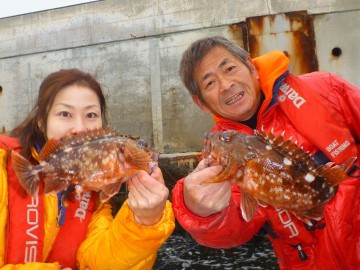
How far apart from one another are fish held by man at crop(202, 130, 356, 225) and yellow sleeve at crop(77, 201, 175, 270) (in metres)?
0.70

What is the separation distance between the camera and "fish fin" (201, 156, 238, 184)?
97.4 inches

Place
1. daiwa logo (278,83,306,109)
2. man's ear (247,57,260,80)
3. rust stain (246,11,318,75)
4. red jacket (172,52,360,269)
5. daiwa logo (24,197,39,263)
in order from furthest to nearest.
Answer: rust stain (246,11,318,75)
man's ear (247,57,260,80)
daiwa logo (278,83,306,109)
red jacket (172,52,360,269)
daiwa logo (24,197,39,263)

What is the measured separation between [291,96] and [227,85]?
0.66 meters

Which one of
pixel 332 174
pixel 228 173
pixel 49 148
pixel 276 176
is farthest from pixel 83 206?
pixel 332 174

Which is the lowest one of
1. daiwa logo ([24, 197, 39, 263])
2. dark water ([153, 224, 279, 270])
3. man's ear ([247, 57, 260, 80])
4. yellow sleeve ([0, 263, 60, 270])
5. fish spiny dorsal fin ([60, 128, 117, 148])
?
dark water ([153, 224, 279, 270])

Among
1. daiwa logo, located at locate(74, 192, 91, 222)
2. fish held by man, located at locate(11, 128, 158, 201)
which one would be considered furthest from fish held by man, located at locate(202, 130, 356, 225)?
daiwa logo, located at locate(74, 192, 91, 222)

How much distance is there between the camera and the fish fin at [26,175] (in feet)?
8.46

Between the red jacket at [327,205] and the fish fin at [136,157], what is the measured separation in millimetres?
449

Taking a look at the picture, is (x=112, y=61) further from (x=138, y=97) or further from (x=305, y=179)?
(x=305, y=179)

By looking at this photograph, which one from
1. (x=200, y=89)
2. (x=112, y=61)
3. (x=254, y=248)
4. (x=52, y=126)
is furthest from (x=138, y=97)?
(x=52, y=126)

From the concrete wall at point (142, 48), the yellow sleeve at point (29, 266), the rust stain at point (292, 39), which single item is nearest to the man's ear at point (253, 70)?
the yellow sleeve at point (29, 266)

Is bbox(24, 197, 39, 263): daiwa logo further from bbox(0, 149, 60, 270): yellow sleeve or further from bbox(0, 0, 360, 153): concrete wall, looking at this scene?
bbox(0, 0, 360, 153): concrete wall

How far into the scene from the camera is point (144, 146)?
2770mm

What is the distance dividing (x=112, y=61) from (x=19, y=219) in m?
9.52
